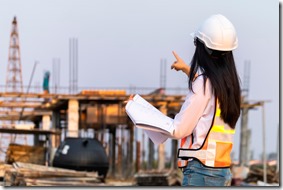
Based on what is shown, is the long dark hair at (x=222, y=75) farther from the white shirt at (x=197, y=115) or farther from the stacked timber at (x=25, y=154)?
the stacked timber at (x=25, y=154)

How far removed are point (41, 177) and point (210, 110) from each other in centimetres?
1188

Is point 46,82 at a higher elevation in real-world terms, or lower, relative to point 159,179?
higher

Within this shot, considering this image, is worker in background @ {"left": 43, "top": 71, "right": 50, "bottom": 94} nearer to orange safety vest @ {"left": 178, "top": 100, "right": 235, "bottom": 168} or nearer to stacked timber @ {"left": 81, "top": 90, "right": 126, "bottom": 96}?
stacked timber @ {"left": 81, "top": 90, "right": 126, "bottom": 96}

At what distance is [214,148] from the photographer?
10.5 feet

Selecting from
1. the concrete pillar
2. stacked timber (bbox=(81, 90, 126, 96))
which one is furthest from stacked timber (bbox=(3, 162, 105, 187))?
the concrete pillar

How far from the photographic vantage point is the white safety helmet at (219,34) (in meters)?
3.26

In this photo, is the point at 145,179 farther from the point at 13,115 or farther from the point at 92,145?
the point at 13,115

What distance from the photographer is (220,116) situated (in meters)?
3.23

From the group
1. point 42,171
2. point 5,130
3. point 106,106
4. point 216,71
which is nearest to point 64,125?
point 106,106

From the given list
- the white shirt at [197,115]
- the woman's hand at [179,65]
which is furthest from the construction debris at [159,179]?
the white shirt at [197,115]

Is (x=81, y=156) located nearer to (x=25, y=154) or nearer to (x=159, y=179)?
(x=25, y=154)

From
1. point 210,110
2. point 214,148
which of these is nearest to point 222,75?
point 210,110

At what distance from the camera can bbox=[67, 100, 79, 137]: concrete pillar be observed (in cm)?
3125

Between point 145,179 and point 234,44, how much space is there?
2256 cm
